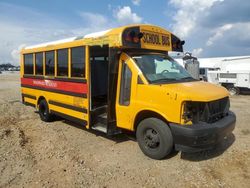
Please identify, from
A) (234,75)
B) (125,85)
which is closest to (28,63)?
(125,85)

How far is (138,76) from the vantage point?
5695mm

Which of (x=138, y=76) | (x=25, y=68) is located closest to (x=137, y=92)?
(x=138, y=76)

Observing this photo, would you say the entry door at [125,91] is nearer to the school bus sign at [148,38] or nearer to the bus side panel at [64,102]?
the school bus sign at [148,38]

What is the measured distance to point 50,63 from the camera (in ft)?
26.9

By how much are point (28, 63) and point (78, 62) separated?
3.36 m

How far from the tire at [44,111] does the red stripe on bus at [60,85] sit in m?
0.60

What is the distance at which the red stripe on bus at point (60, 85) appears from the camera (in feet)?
22.8

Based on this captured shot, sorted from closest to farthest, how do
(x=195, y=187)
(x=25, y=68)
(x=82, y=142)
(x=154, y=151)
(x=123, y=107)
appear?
(x=195, y=187)
(x=154, y=151)
(x=123, y=107)
(x=82, y=142)
(x=25, y=68)

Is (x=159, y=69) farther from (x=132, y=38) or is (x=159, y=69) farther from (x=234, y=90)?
(x=234, y=90)

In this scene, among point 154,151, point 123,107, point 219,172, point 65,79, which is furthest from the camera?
point 65,79

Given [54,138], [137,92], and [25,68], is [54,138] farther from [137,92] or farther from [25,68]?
[25,68]

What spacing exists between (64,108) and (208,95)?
4.40 m

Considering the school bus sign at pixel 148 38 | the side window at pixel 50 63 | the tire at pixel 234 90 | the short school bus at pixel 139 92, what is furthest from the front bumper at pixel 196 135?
the tire at pixel 234 90

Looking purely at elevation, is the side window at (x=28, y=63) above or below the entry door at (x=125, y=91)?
above
